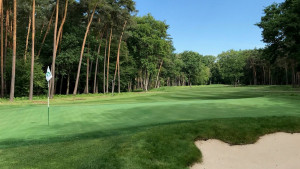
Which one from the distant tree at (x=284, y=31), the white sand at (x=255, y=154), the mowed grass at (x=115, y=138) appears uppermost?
the distant tree at (x=284, y=31)

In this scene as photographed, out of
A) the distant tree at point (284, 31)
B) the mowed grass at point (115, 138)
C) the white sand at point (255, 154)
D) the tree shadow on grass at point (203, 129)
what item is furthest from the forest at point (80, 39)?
the white sand at point (255, 154)

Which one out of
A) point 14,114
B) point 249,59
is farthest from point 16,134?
point 249,59

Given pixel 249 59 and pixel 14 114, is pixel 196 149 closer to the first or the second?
pixel 14 114

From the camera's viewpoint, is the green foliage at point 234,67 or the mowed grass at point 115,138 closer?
the mowed grass at point 115,138

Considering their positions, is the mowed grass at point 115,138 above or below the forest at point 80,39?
below

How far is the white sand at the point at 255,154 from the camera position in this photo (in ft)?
19.5

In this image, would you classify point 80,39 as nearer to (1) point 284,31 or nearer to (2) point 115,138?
(1) point 284,31

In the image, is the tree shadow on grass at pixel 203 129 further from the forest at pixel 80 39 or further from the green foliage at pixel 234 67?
the green foliage at pixel 234 67

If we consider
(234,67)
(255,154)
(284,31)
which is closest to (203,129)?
(255,154)

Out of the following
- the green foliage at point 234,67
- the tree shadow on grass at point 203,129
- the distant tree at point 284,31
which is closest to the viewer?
the tree shadow on grass at point 203,129

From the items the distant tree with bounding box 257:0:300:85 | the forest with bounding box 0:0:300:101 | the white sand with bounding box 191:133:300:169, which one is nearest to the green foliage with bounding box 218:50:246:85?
the forest with bounding box 0:0:300:101

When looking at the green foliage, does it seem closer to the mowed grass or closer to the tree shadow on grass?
the mowed grass

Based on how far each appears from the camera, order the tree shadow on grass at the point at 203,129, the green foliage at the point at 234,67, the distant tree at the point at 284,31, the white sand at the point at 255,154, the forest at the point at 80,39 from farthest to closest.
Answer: the green foliage at the point at 234,67
the forest at the point at 80,39
the distant tree at the point at 284,31
the tree shadow on grass at the point at 203,129
the white sand at the point at 255,154

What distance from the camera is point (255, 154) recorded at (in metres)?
6.55
